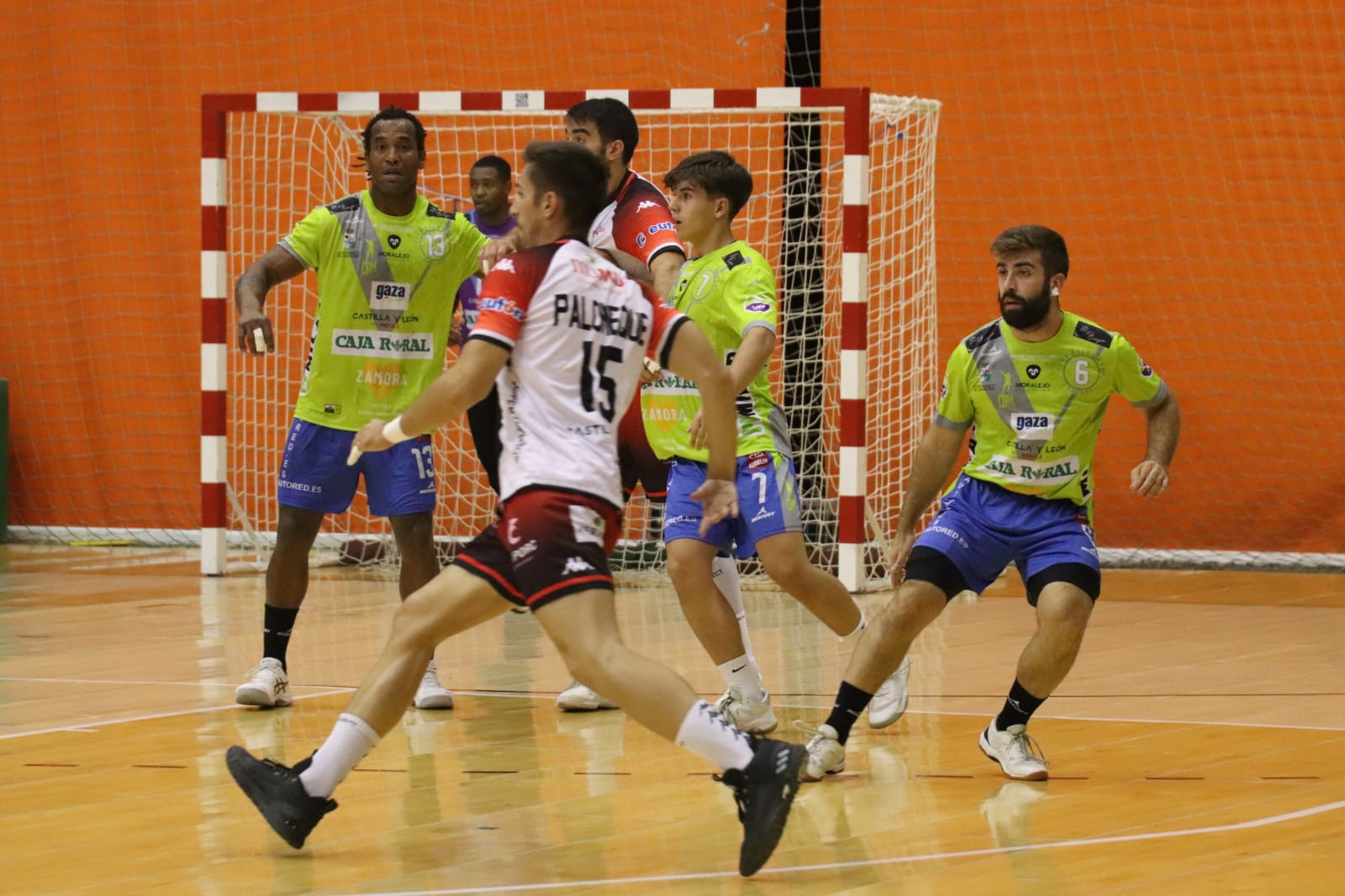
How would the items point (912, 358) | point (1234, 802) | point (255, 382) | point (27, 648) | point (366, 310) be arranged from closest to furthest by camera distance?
1. point (1234, 802)
2. point (366, 310)
3. point (27, 648)
4. point (912, 358)
5. point (255, 382)

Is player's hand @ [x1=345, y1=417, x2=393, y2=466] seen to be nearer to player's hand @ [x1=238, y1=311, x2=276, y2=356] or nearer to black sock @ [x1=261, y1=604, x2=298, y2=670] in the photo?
player's hand @ [x1=238, y1=311, x2=276, y2=356]

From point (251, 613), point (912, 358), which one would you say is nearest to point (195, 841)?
point (251, 613)

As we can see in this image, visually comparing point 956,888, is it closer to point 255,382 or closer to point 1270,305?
point 1270,305

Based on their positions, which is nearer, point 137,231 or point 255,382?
point 255,382

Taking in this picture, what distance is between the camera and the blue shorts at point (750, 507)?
6.62m

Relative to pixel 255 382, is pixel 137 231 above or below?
above

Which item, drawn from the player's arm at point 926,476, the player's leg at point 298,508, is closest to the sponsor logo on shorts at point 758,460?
the player's arm at point 926,476

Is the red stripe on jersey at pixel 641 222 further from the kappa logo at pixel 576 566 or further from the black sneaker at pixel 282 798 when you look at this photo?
the black sneaker at pixel 282 798

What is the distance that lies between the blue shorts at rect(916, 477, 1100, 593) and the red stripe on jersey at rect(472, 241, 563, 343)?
186cm

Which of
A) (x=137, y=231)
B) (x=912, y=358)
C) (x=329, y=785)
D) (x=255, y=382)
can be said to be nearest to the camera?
(x=329, y=785)

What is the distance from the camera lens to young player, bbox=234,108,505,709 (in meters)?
7.38

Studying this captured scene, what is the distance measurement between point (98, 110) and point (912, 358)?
6390 millimetres

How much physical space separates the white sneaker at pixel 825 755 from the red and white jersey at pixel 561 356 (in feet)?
4.66

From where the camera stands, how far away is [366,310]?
25.0 ft
